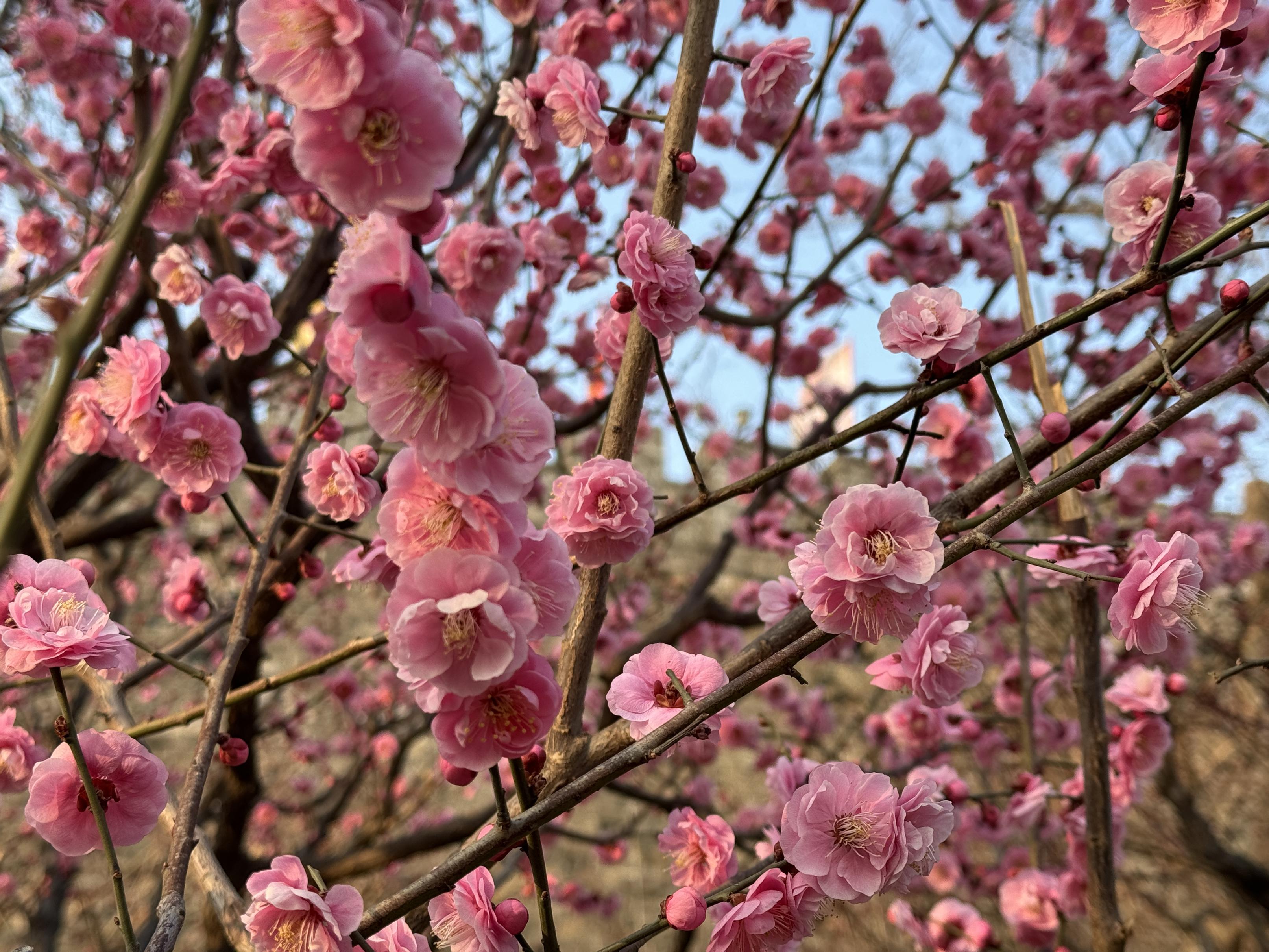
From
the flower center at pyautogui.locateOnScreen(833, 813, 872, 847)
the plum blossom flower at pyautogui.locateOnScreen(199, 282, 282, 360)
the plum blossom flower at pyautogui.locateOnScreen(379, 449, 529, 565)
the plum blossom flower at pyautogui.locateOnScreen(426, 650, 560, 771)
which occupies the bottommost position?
the flower center at pyautogui.locateOnScreen(833, 813, 872, 847)

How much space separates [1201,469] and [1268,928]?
2982 mm

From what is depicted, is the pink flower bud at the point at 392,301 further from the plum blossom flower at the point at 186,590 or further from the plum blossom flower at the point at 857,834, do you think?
the plum blossom flower at the point at 186,590

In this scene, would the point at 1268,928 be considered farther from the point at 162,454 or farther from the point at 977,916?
the point at 162,454

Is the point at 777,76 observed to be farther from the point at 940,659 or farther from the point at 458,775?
the point at 458,775

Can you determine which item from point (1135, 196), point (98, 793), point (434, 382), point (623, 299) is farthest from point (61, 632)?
point (1135, 196)

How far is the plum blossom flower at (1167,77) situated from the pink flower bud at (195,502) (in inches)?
72.1

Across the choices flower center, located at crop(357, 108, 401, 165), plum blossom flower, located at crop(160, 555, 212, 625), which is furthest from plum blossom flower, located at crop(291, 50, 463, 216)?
plum blossom flower, located at crop(160, 555, 212, 625)

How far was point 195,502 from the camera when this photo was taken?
168 centimetres

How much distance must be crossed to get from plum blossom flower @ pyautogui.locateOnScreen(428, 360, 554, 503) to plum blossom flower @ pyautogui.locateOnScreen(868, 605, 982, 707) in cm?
81

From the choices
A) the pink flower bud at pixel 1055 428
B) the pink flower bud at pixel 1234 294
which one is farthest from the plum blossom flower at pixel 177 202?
the pink flower bud at pixel 1234 294

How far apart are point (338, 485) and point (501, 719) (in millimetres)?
927

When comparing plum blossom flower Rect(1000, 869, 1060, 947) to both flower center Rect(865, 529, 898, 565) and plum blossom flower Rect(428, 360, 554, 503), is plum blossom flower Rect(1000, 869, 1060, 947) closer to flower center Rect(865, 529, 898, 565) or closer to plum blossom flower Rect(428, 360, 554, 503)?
flower center Rect(865, 529, 898, 565)

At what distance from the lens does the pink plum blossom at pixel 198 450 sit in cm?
159

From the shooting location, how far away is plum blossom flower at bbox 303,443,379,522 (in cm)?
154
